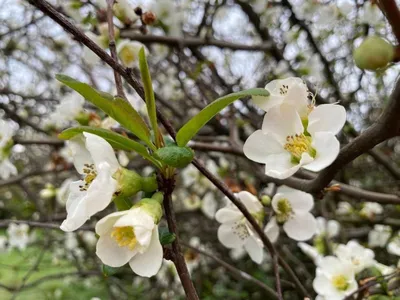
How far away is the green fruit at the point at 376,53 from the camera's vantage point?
697 mm

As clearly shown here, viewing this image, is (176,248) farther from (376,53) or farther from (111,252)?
(376,53)

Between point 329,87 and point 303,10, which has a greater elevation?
point 303,10

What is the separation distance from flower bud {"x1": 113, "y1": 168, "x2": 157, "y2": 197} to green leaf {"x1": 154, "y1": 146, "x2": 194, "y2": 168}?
6 centimetres

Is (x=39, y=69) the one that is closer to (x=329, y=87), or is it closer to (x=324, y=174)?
(x=329, y=87)

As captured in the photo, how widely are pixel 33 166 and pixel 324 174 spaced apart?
9.49ft

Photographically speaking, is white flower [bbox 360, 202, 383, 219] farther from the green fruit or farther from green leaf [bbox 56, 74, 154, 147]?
green leaf [bbox 56, 74, 154, 147]

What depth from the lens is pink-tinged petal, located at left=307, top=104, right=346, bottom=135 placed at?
0.68 metres

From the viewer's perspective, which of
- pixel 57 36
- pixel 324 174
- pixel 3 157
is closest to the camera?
pixel 324 174

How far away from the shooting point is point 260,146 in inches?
29.5

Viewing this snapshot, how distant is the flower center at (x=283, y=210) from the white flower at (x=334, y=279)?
0.21 m

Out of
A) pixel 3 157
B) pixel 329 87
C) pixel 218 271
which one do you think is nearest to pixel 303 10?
pixel 329 87

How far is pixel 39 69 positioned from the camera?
3.42m

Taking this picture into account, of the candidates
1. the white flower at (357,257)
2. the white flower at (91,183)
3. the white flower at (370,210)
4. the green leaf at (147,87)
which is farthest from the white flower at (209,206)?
the green leaf at (147,87)

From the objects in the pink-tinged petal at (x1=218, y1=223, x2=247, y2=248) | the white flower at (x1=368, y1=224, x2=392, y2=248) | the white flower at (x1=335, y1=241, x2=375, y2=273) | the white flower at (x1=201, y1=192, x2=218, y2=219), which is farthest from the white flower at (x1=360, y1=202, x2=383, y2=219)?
the pink-tinged petal at (x1=218, y1=223, x2=247, y2=248)
